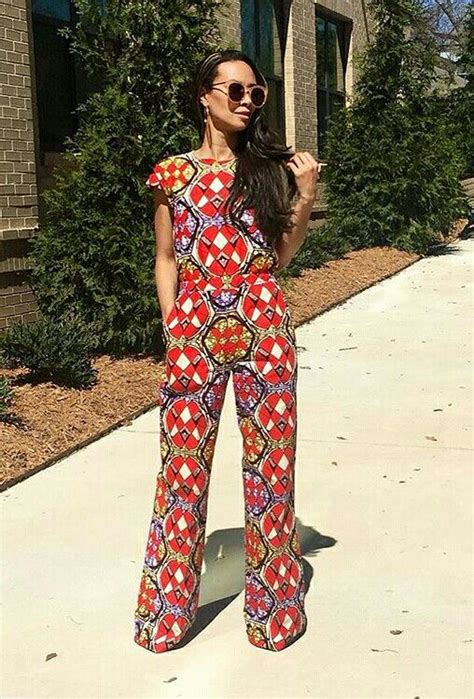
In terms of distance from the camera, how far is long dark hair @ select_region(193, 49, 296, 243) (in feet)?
8.80

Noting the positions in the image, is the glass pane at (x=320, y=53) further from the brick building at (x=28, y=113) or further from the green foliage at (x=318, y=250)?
the brick building at (x=28, y=113)

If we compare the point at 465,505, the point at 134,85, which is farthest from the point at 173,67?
the point at 465,505

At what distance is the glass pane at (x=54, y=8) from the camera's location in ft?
26.3

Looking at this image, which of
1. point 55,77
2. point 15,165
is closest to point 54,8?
point 55,77

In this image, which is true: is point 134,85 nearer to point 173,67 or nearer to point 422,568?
point 173,67

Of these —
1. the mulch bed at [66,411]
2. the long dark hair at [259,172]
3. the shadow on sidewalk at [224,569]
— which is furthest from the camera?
the mulch bed at [66,411]

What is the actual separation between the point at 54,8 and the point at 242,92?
20.9 feet

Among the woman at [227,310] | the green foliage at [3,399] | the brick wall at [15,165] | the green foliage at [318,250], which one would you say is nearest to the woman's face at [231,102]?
the woman at [227,310]

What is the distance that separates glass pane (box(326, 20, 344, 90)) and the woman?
14828 mm

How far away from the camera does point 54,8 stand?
827 centimetres

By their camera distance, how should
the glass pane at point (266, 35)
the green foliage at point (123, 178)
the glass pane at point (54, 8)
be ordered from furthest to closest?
the glass pane at point (266, 35) < the glass pane at point (54, 8) < the green foliage at point (123, 178)

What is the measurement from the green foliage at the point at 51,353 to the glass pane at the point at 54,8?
3.47 meters

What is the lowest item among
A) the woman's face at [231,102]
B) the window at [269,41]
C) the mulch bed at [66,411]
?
the mulch bed at [66,411]

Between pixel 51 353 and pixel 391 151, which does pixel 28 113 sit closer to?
pixel 51 353
